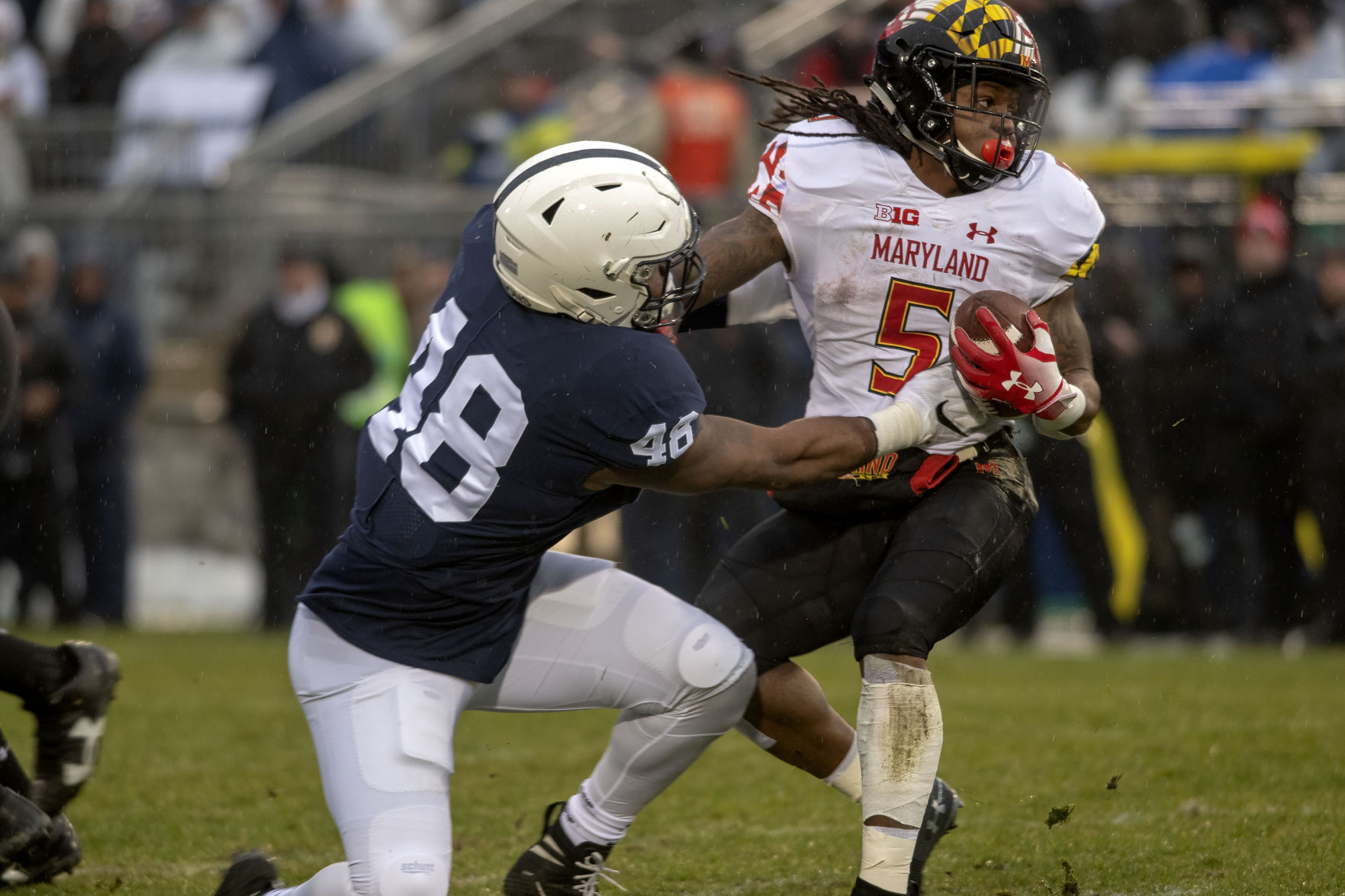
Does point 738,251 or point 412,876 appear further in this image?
point 738,251

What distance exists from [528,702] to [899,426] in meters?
0.98

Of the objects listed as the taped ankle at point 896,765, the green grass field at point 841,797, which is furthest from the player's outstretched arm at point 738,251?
the green grass field at point 841,797

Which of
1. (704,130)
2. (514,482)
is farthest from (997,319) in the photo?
(704,130)

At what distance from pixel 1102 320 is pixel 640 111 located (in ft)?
13.0

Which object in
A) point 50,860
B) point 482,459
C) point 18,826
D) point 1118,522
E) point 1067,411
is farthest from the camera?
point 1118,522

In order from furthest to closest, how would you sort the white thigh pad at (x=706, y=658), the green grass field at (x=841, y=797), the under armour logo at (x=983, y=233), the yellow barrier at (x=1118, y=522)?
the yellow barrier at (x=1118, y=522) → the green grass field at (x=841, y=797) → the under armour logo at (x=983, y=233) → the white thigh pad at (x=706, y=658)

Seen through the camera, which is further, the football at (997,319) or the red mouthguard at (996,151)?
the red mouthguard at (996,151)

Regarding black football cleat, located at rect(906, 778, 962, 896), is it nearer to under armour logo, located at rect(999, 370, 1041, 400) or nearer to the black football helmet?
under armour logo, located at rect(999, 370, 1041, 400)

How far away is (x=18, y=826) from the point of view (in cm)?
371

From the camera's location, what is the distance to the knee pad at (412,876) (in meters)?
3.00

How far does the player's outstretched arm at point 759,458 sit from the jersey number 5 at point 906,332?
0.29 metres

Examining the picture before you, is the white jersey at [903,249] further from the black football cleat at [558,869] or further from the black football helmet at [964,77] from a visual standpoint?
the black football cleat at [558,869]

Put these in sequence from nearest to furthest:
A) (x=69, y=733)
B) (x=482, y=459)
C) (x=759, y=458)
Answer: (x=482, y=459) → (x=759, y=458) → (x=69, y=733)

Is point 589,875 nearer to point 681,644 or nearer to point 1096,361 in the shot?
point 681,644
